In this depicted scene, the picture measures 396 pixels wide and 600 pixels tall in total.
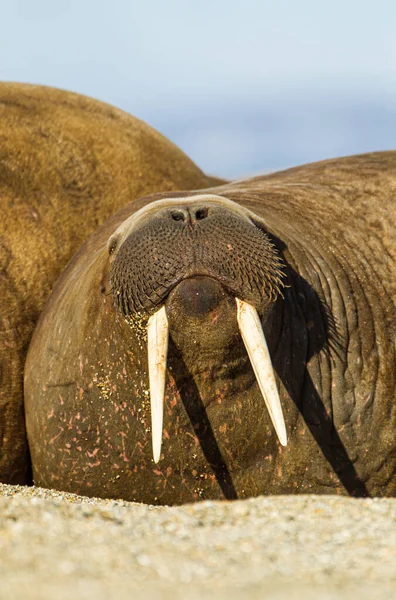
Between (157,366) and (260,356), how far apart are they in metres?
0.52

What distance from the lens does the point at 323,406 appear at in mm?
5445

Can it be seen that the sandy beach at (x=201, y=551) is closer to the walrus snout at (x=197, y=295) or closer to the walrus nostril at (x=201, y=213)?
the walrus snout at (x=197, y=295)

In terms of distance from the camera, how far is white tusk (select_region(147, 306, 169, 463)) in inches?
179

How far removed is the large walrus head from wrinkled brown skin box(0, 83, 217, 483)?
6.23ft

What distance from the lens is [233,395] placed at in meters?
5.21

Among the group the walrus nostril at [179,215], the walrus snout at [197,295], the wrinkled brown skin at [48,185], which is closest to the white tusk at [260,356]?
the walrus snout at [197,295]

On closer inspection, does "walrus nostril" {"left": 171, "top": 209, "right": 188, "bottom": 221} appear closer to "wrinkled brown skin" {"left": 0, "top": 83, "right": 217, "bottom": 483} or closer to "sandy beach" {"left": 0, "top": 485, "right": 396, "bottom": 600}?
"sandy beach" {"left": 0, "top": 485, "right": 396, "bottom": 600}

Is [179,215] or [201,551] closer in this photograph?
[201,551]

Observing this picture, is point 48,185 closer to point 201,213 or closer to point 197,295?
point 201,213

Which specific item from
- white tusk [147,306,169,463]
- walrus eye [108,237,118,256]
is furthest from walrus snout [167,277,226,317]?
walrus eye [108,237,118,256]

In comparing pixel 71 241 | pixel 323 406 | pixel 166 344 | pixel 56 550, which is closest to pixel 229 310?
pixel 166 344

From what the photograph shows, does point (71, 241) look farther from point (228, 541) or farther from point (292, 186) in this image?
point (228, 541)

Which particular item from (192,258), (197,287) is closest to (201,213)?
(192,258)

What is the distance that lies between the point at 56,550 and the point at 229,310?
7.46 feet
